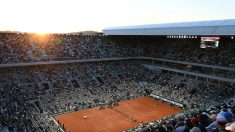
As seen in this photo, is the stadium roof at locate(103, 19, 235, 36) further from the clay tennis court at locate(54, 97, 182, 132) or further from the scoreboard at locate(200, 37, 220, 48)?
the clay tennis court at locate(54, 97, 182, 132)

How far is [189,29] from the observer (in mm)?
45625

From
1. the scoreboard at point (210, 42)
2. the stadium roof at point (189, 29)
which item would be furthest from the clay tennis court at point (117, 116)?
the stadium roof at point (189, 29)

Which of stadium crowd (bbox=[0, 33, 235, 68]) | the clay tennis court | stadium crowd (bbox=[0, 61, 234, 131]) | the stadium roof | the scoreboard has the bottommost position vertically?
the clay tennis court

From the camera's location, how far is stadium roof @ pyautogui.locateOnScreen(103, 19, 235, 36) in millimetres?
40062

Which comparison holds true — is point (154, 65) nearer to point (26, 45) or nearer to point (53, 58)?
point (53, 58)

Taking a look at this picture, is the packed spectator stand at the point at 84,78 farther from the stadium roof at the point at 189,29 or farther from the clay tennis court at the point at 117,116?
the stadium roof at the point at 189,29

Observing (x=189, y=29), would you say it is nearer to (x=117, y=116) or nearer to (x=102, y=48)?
(x=102, y=48)

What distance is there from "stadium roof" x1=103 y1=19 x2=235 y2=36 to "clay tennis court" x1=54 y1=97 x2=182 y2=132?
47.1ft

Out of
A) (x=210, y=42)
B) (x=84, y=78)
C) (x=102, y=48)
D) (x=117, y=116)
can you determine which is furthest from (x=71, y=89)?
(x=210, y=42)

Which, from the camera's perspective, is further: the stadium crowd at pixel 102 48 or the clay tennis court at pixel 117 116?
the stadium crowd at pixel 102 48

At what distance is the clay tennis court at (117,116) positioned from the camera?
33.8 metres

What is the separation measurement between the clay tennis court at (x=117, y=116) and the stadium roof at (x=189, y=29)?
47.1ft

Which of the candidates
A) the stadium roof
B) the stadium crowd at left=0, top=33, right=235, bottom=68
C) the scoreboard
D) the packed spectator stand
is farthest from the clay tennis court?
the stadium roof

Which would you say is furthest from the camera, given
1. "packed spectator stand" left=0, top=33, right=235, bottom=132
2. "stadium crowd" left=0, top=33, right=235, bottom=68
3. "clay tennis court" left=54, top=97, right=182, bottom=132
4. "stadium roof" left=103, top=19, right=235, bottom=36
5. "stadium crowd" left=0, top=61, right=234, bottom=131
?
"stadium crowd" left=0, top=33, right=235, bottom=68
